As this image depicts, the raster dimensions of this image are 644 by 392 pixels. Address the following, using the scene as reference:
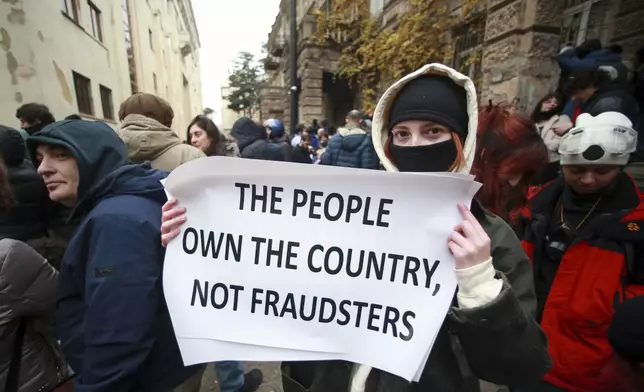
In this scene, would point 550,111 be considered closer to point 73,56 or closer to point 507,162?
point 507,162

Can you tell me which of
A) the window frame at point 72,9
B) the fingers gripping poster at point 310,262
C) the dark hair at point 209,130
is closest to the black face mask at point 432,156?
the fingers gripping poster at point 310,262

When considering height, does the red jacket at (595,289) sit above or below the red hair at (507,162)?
below

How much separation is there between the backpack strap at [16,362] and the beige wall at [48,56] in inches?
265

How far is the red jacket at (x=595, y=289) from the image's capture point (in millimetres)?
1359

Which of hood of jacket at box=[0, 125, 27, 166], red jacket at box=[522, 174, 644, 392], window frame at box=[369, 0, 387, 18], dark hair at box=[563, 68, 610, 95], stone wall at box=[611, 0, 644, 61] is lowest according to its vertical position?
red jacket at box=[522, 174, 644, 392]

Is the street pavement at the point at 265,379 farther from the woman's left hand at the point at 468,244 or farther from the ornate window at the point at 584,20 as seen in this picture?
the ornate window at the point at 584,20

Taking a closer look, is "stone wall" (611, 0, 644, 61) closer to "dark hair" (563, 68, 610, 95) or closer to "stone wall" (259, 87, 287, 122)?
"dark hair" (563, 68, 610, 95)

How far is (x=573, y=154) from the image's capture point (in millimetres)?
1555

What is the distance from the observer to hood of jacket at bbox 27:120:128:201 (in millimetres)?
1298

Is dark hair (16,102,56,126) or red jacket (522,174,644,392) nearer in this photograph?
red jacket (522,174,644,392)

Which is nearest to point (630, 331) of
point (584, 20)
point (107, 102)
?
point (584, 20)

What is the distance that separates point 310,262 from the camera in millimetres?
1000

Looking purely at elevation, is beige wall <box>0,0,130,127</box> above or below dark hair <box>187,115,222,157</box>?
above

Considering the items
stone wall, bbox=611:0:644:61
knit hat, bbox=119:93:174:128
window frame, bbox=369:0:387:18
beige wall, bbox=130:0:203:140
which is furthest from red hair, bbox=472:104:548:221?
beige wall, bbox=130:0:203:140
